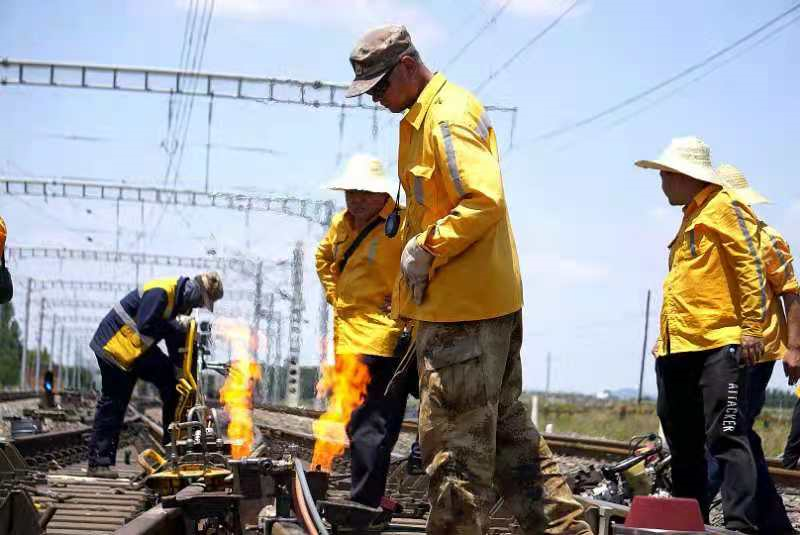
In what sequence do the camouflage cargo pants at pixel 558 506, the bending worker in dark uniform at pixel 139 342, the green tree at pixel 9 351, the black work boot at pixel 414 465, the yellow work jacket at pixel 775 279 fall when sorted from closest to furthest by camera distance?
the camouflage cargo pants at pixel 558 506
the yellow work jacket at pixel 775 279
the black work boot at pixel 414 465
the bending worker in dark uniform at pixel 139 342
the green tree at pixel 9 351

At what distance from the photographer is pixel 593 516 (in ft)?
17.7

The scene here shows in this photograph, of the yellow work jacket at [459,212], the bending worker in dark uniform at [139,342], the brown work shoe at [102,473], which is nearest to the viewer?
the yellow work jacket at [459,212]

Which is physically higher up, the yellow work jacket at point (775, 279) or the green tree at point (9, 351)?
the green tree at point (9, 351)

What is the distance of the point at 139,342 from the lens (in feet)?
34.3

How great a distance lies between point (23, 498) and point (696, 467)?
3250 millimetres

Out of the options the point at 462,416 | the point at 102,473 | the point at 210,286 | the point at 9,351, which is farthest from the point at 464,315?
the point at 9,351

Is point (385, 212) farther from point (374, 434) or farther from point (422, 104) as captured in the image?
point (422, 104)

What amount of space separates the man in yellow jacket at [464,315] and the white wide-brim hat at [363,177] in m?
2.11

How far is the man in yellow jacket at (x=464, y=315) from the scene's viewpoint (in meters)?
4.40

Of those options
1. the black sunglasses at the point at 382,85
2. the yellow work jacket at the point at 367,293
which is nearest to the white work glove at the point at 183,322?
the yellow work jacket at the point at 367,293

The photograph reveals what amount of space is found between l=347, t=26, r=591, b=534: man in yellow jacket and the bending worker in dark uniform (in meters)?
5.84

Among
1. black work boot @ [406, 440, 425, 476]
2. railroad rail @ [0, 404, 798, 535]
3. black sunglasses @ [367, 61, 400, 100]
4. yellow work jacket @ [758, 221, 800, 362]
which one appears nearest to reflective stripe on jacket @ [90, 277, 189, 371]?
railroad rail @ [0, 404, 798, 535]

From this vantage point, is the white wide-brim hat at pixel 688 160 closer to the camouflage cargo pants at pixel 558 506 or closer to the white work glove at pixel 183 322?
the camouflage cargo pants at pixel 558 506

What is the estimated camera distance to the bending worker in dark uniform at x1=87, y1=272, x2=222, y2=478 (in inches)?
406
